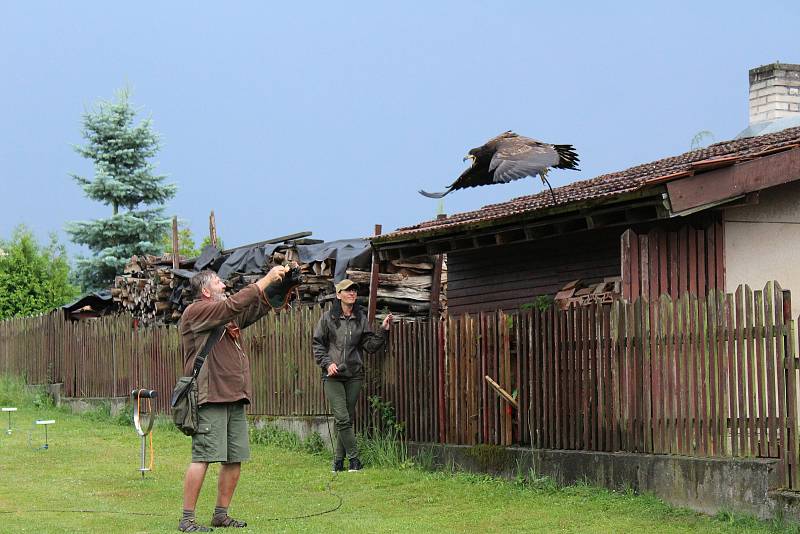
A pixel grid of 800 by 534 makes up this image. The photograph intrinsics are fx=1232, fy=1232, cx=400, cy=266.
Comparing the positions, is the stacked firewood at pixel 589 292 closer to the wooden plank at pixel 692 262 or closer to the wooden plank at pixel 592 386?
the wooden plank at pixel 692 262

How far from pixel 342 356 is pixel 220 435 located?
15.0 feet

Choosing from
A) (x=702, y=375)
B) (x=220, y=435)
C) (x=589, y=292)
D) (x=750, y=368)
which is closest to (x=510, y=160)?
(x=589, y=292)

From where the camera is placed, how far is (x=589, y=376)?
38.7 ft

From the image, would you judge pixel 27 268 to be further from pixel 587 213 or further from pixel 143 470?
pixel 587 213

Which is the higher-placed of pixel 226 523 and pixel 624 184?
pixel 624 184

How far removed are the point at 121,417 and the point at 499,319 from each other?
31.6 feet

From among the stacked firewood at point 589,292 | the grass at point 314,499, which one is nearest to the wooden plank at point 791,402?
the grass at point 314,499

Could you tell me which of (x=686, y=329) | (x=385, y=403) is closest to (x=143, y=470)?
(x=385, y=403)

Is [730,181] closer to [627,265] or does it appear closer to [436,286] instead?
[627,265]

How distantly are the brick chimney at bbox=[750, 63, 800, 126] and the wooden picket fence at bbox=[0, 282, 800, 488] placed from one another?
913 cm

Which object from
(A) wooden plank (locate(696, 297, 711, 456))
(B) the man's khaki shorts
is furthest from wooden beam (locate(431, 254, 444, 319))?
(B) the man's khaki shorts

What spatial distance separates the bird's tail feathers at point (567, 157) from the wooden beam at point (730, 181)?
209 cm

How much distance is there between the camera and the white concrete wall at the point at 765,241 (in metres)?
12.2

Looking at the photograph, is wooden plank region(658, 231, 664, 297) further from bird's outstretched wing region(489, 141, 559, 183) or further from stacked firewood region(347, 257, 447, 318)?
stacked firewood region(347, 257, 447, 318)
